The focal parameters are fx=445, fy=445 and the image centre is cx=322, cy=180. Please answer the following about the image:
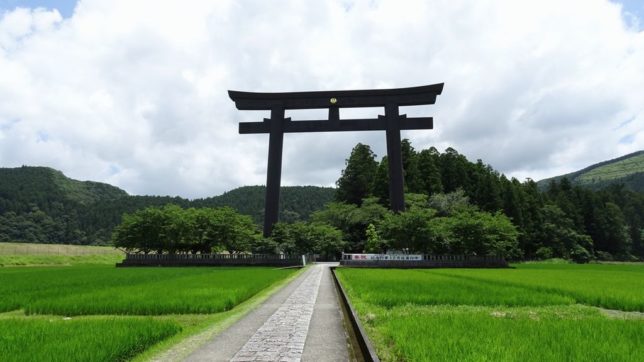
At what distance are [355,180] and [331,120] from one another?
31.9 metres

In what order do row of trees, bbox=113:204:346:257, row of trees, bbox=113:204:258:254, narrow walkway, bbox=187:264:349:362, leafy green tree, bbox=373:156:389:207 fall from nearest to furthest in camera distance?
narrow walkway, bbox=187:264:349:362 < row of trees, bbox=113:204:346:257 < row of trees, bbox=113:204:258:254 < leafy green tree, bbox=373:156:389:207

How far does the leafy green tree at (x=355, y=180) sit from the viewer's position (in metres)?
70.0

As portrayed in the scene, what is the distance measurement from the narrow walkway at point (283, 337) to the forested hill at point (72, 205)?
9805 cm

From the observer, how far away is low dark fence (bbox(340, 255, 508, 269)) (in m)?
35.8

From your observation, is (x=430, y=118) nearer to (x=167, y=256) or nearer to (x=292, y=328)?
(x=167, y=256)

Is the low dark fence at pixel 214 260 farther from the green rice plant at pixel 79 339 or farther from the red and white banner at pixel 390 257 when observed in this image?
the green rice plant at pixel 79 339

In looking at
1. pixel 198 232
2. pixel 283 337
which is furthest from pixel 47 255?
pixel 283 337

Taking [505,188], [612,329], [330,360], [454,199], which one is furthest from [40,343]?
[505,188]

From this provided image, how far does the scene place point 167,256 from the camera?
39.1 metres

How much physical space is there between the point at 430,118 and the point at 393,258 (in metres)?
13.0

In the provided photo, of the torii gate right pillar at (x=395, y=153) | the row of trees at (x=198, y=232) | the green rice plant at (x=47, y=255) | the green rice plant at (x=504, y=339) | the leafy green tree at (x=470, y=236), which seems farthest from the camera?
the green rice plant at (x=47, y=255)

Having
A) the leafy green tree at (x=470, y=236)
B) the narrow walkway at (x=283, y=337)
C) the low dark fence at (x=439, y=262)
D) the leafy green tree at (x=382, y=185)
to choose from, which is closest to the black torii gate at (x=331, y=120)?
the leafy green tree at (x=470, y=236)

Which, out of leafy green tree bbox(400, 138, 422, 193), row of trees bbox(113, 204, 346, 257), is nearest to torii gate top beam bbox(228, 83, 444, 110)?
row of trees bbox(113, 204, 346, 257)

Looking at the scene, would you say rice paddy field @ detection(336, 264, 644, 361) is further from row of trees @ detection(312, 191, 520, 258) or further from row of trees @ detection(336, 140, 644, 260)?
row of trees @ detection(336, 140, 644, 260)
